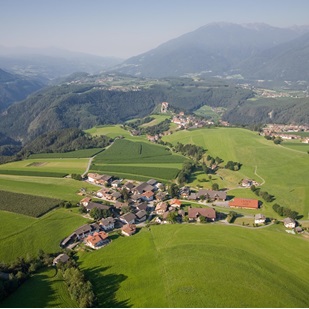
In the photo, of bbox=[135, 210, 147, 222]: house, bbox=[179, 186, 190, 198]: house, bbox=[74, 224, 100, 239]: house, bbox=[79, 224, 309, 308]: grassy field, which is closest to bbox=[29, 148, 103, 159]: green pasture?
bbox=[179, 186, 190, 198]: house

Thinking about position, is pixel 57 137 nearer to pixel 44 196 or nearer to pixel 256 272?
pixel 44 196

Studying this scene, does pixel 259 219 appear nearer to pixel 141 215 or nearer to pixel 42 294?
pixel 141 215

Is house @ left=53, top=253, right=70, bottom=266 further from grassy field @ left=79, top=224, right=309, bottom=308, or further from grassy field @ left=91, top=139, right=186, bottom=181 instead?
grassy field @ left=91, top=139, right=186, bottom=181

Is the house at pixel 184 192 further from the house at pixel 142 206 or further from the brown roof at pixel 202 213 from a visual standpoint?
the brown roof at pixel 202 213

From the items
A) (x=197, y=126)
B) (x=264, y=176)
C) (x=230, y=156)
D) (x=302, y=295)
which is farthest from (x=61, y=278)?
(x=197, y=126)

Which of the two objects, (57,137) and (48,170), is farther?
(57,137)

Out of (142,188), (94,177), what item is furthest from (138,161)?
(142,188)
